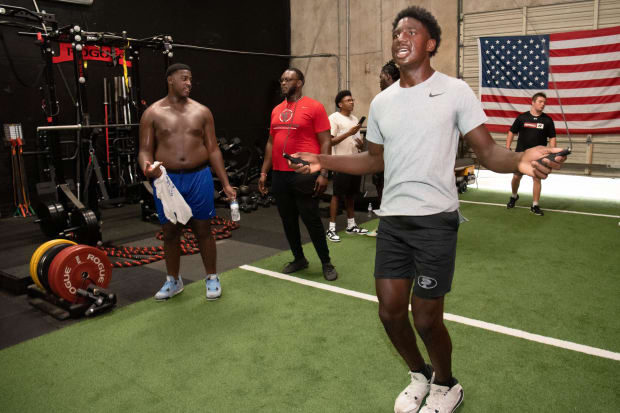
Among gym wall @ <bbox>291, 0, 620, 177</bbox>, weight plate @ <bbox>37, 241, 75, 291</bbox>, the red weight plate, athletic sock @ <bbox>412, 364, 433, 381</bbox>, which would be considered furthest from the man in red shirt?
gym wall @ <bbox>291, 0, 620, 177</bbox>

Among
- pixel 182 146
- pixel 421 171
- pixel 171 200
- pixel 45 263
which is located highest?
pixel 182 146

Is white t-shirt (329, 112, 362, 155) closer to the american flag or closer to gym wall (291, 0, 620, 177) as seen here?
gym wall (291, 0, 620, 177)

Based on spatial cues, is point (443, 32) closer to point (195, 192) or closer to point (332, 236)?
point (332, 236)

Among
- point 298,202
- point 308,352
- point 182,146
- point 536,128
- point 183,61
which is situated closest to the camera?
point 308,352

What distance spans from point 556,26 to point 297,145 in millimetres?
6811

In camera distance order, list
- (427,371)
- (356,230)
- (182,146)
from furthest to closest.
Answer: (356,230), (182,146), (427,371)

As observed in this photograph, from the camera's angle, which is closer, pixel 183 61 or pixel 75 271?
pixel 75 271

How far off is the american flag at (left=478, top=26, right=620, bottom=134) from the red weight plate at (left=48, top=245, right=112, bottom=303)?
25.5 ft

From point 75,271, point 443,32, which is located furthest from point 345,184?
point 443,32

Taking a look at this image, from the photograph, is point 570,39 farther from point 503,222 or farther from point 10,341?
point 10,341

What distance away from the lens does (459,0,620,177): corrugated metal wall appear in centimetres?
793

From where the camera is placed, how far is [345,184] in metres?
5.46

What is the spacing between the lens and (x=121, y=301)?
377 cm

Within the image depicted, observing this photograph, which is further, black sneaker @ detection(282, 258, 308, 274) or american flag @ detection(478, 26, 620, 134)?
american flag @ detection(478, 26, 620, 134)
